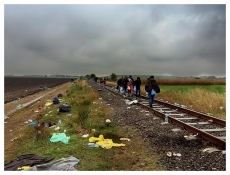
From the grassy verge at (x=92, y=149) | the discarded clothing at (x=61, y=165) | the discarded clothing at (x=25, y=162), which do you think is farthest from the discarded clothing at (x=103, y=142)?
the discarded clothing at (x=25, y=162)

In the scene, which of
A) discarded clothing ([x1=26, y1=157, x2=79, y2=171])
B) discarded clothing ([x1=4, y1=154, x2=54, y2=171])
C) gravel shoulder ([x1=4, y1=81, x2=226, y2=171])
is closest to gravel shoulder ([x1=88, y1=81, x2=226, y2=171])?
gravel shoulder ([x1=4, y1=81, x2=226, y2=171])

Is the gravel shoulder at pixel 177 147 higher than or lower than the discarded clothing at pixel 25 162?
higher

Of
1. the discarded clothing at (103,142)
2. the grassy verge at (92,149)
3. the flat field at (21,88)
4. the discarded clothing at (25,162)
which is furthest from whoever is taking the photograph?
the flat field at (21,88)

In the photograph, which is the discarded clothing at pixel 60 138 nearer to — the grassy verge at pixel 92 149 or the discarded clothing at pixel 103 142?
the grassy verge at pixel 92 149

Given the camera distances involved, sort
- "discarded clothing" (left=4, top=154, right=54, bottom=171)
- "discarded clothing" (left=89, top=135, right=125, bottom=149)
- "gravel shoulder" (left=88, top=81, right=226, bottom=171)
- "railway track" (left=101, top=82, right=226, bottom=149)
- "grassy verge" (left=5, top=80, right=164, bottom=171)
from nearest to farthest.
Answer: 1. "gravel shoulder" (left=88, top=81, right=226, bottom=171)
2. "grassy verge" (left=5, top=80, right=164, bottom=171)
3. "discarded clothing" (left=4, top=154, right=54, bottom=171)
4. "railway track" (left=101, top=82, right=226, bottom=149)
5. "discarded clothing" (left=89, top=135, right=125, bottom=149)

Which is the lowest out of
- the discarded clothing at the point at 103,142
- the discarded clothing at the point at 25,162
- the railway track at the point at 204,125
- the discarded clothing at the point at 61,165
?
the discarded clothing at the point at 25,162

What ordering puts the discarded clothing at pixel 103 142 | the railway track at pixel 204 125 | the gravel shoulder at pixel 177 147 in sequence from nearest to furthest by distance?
the gravel shoulder at pixel 177 147, the railway track at pixel 204 125, the discarded clothing at pixel 103 142

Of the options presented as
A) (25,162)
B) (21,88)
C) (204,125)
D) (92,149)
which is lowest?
(25,162)

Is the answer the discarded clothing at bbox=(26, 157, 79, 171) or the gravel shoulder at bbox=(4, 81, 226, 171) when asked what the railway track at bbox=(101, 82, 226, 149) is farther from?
the discarded clothing at bbox=(26, 157, 79, 171)

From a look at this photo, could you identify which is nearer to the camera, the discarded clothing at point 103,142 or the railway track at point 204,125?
the railway track at point 204,125

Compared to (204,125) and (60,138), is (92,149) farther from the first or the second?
(204,125)

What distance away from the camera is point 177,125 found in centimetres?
910

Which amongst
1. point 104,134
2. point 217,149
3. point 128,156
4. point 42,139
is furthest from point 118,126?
point 217,149

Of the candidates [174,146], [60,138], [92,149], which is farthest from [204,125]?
[60,138]
